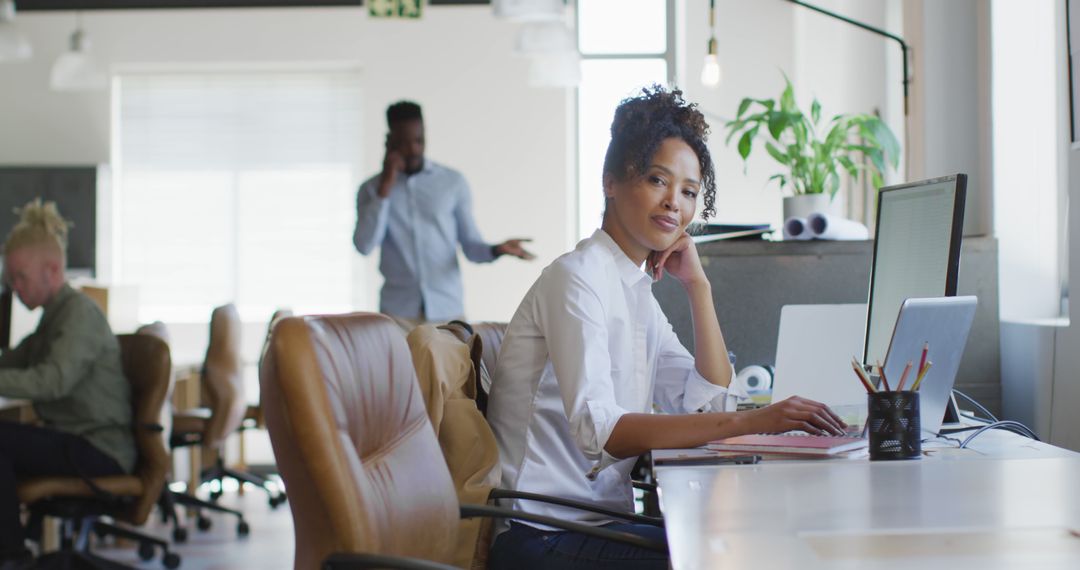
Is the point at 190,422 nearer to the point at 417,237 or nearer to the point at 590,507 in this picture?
the point at 417,237

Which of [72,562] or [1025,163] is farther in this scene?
[72,562]

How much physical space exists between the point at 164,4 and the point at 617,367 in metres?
7.28

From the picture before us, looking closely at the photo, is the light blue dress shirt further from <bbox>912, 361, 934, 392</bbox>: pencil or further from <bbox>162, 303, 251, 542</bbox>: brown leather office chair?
<bbox>912, 361, 934, 392</bbox>: pencil

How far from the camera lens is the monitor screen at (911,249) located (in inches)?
77.4

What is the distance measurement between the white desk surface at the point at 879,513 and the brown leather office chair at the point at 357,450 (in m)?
0.28

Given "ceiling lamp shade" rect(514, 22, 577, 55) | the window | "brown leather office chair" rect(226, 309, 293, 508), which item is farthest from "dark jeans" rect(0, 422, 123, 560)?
the window

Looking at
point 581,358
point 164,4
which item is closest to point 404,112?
point 581,358

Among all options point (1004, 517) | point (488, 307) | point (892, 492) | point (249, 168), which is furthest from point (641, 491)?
point (249, 168)

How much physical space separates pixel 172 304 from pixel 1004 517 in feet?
26.2

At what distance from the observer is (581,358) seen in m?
1.84

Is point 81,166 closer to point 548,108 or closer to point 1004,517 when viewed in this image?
point 548,108

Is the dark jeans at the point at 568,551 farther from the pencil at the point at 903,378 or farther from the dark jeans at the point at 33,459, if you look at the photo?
the dark jeans at the point at 33,459

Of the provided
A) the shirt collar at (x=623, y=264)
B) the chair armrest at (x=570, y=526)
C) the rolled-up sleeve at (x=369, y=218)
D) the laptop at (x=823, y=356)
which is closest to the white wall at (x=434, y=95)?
the rolled-up sleeve at (x=369, y=218)

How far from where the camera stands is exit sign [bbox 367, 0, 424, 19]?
6.30 m
